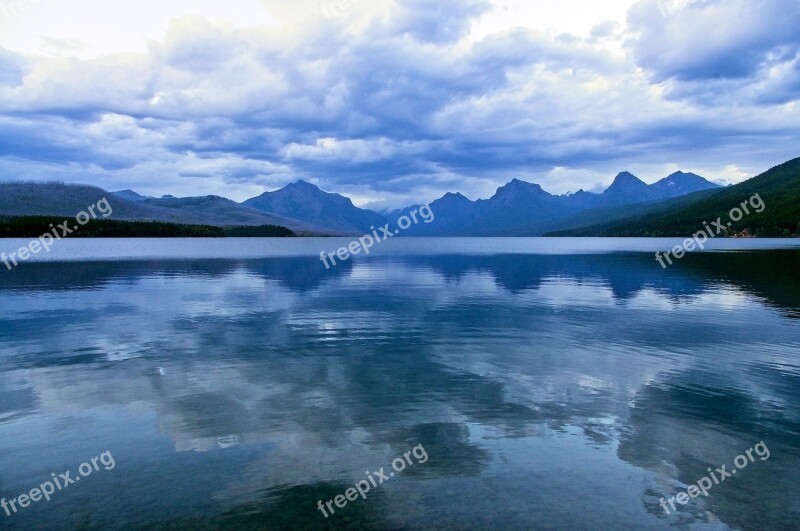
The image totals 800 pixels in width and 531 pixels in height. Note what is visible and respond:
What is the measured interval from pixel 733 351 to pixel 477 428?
22.8 metres

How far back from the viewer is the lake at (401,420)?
48.6ft

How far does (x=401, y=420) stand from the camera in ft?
70.0

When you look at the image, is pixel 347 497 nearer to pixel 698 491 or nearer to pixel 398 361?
pixel 698 491

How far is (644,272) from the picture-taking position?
9706 centimetres

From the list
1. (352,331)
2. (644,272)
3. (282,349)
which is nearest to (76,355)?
(282,349)

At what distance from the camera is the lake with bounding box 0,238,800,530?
14.8 meters

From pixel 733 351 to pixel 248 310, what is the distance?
40867 millimetres

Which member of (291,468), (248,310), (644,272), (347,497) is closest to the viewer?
(347,497)

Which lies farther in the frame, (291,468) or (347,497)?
(291,468)

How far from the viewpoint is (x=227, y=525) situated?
44.9 ft

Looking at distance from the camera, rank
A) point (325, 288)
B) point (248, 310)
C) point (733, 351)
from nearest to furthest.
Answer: point (733, 351)
point (248, 310)
point (325, 288)

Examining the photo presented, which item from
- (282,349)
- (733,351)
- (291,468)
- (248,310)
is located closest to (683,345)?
(733,351)

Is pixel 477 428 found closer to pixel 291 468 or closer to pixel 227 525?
pixel 291 468

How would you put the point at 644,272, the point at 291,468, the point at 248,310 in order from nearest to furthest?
the point at 291,468 < the point at 248,310 < the point at 644,272
